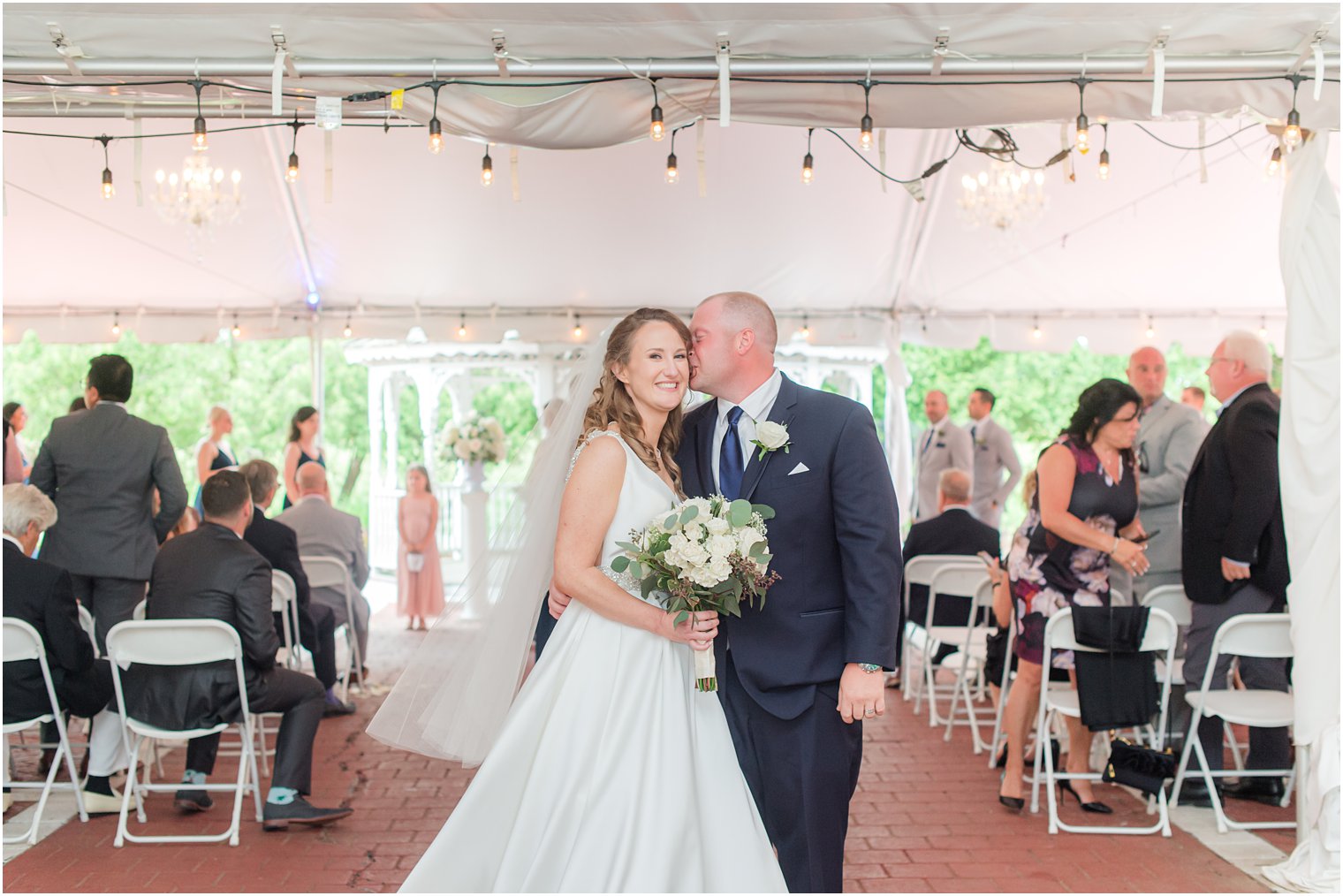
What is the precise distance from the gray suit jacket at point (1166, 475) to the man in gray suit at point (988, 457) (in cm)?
359

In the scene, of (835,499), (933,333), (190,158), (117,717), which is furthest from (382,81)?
(933,333)

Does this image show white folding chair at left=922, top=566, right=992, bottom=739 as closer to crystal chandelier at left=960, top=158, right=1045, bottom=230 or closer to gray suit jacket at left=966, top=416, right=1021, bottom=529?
gray suit jacket at left=966, top=416, right=1021, bottom=529

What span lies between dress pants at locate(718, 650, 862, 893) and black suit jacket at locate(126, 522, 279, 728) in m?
2.60

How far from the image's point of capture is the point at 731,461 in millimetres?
3414

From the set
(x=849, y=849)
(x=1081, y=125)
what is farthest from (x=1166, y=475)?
(x=849, y=849)

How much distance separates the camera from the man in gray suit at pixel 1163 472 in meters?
6.65

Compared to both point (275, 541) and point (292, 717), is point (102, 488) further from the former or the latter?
point (292, 717)

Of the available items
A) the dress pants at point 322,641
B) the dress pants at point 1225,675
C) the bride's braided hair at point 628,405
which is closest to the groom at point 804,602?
the bride's braided hair at point 628,405

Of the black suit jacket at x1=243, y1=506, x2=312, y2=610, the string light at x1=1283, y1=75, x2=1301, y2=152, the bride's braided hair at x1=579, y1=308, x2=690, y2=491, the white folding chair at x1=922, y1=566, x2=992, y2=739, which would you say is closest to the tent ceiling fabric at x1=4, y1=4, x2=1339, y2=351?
the black suit jacket at x1=243, y1=506, x2=312, y2=610

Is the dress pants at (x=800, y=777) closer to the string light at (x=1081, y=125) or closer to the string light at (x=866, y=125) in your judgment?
the string light at (x=866, y=125)

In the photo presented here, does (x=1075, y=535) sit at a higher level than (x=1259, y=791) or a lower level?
higher

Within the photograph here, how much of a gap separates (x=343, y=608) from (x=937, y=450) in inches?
211

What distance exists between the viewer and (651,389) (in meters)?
3.34

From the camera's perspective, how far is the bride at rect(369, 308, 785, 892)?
3.16 m
